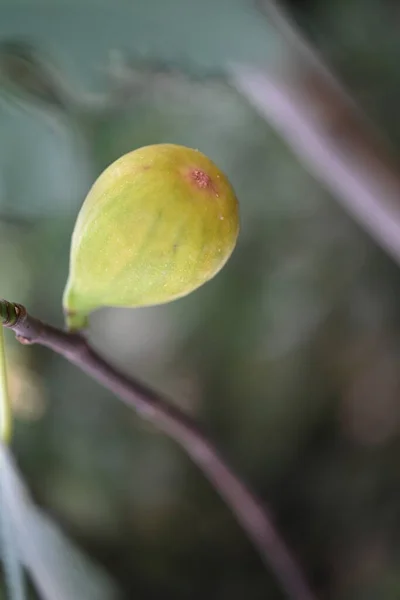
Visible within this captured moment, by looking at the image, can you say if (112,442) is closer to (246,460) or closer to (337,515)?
(246,460)

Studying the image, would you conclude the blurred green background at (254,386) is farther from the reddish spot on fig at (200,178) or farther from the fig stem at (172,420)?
the reddish spot on fig at (200,178)

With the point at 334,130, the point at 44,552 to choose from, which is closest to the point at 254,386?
the point at 334,130

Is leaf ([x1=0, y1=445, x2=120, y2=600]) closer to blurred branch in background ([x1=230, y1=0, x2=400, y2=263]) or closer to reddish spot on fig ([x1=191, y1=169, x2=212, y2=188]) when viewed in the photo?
reddish spot on fig ([x1=191, y1=169, x2=212, y2=188])

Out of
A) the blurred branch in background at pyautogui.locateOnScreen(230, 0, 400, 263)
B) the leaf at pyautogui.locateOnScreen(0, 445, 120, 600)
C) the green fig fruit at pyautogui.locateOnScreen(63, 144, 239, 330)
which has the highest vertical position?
the blurred branch in background at pyautogui.locateOnScreen(230, 0, 400, 263)

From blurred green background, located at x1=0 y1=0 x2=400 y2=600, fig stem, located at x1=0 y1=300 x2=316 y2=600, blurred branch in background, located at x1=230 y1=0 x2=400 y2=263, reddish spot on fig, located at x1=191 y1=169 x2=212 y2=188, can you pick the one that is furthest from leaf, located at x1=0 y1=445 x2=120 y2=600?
blurred green background, located at x1=0 y1=0 x2=400 y2=600

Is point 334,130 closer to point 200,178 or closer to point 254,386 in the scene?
point 200,178

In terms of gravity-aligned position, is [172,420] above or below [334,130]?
below

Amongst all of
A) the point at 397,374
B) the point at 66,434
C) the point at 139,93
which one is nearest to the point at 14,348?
the point at 66,434
